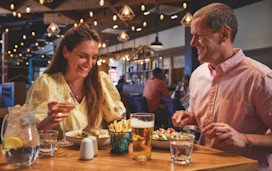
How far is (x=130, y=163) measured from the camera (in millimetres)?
1022

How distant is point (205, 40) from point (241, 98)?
0.43m

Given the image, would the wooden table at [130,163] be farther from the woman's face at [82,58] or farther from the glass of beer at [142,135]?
the woman's face at [82,58]

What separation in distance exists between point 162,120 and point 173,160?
4.35 m

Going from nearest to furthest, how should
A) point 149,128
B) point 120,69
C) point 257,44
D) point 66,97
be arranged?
point 149,128 → point 66,97 → point 257,44 → point 120,69

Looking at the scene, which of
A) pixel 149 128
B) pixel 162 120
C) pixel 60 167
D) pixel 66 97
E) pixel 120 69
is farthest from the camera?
pixel 120 69

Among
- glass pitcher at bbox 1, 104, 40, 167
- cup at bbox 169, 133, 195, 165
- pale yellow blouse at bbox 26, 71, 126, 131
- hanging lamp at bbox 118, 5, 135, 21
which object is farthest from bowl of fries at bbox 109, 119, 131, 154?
hanging lamp at bbox 118, 5, 135, 21

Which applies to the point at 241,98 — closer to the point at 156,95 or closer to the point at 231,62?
the point at 231,62

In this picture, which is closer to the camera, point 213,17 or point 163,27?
point 213,17

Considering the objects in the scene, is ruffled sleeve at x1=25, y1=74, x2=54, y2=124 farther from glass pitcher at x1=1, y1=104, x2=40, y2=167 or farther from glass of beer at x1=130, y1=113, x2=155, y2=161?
glass of beer at x1=130, y1=113, x2=155, y2=161

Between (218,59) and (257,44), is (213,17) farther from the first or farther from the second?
(257,44)

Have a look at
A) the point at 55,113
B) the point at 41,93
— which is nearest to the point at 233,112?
the point at 55,113

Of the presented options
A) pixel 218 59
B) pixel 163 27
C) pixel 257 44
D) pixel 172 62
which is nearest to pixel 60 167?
pixel 218 59

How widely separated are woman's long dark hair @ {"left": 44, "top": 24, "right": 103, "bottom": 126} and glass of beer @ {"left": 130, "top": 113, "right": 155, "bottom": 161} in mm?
848

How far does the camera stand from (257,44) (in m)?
6.39
